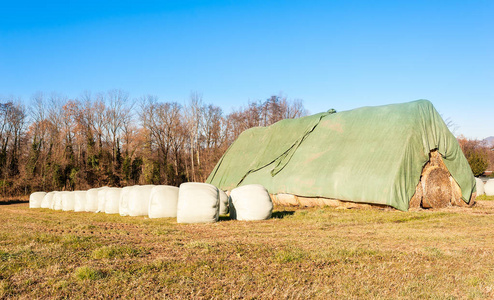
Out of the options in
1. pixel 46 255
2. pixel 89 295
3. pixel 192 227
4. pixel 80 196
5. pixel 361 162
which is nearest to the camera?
pixel 89 295

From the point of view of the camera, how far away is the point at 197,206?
426 inches

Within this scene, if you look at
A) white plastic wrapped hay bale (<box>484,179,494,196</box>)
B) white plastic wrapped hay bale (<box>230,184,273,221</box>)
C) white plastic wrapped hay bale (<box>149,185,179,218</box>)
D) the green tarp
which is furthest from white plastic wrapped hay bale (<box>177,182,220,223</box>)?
white plastic wrapped hay bale (<box>484,179,494,196</box>)

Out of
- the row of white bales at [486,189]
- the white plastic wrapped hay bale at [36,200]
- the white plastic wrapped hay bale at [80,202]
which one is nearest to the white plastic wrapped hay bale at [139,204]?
the white plastic wrapped hay bale at [80,202]

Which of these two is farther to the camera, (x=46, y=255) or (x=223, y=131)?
(x=223, y=131)

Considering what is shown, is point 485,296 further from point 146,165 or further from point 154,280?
point 146,165

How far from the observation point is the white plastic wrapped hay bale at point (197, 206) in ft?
35.4

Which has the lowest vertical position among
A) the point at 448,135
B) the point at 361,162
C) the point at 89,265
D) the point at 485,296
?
the point at 485,296

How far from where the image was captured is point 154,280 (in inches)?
177

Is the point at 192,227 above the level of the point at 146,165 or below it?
below

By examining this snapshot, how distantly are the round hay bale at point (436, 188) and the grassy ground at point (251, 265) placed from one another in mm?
5995

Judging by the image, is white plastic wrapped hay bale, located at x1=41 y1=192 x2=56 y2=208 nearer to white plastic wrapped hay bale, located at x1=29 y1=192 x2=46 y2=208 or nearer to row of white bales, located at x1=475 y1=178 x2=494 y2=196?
white plastic wrapped hay bale, located at x1=29 y1=192 x2=46 y2=208

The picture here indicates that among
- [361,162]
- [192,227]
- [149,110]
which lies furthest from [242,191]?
[149,110]

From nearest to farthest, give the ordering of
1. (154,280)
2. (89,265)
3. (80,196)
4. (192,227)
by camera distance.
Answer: (154,280) < (89,265) < (192,227) < (80,196)

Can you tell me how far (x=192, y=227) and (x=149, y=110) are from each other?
37.2 meters
